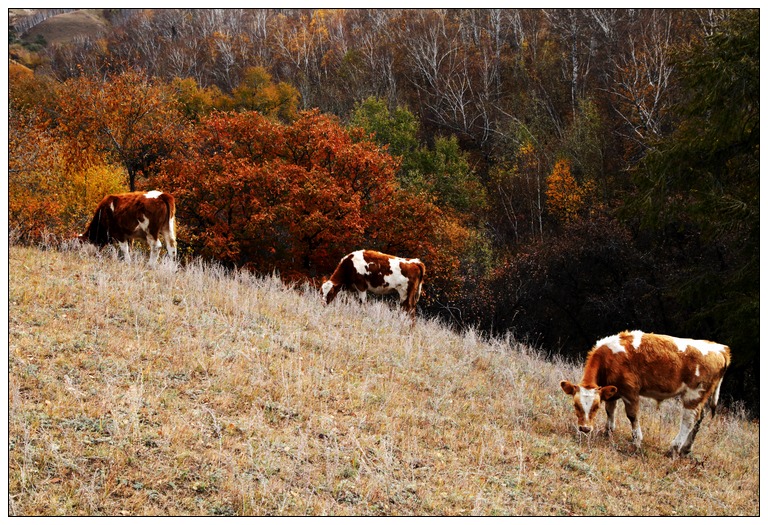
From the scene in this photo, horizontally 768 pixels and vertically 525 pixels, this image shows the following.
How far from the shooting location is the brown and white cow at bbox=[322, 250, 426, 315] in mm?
17266

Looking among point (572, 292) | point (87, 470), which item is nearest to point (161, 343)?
point (87, 470)

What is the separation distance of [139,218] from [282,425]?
31.1 feet

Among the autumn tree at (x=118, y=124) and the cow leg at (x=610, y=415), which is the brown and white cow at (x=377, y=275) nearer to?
the cow leg at (x=610, y=415)

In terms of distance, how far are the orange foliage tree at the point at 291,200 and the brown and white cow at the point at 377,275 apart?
6.61m

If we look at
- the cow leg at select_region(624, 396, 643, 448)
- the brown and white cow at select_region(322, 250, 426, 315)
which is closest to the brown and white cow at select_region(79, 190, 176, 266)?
the brown and white cow at select_region(322, 250, 426, 315)

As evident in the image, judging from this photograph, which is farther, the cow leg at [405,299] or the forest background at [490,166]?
the forest background at [490,166]

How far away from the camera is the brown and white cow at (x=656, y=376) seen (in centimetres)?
945

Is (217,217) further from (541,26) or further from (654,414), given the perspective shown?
(541,26)

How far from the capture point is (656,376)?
9469 millimetres

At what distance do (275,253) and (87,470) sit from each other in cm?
2155

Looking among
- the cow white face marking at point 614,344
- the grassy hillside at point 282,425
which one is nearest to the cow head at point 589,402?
the grassy hillside at point 282,425

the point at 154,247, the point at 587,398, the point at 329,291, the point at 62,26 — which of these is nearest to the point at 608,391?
the point at 587,398

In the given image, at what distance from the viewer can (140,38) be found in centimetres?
9825

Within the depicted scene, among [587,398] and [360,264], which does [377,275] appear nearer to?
[360,264]
